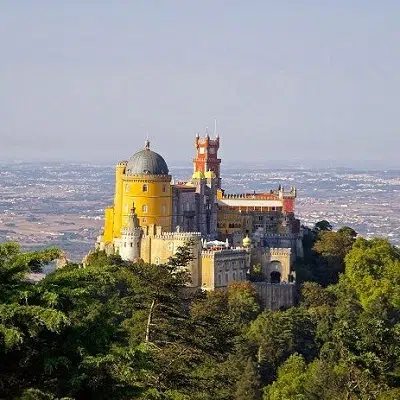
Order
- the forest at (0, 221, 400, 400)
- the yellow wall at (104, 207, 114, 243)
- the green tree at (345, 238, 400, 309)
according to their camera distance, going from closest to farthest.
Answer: the forest at (0, 221, 400, 400) → the green tree at (345, 238, 400, 309) → the yellow wall at (104, 207, 114, 243)

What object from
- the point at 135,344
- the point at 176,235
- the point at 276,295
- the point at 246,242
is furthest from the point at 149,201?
the point at 135,344

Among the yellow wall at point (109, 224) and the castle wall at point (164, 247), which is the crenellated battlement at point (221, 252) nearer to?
the castle wall at point (164, 247)

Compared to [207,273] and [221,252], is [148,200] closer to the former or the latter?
[221,252]

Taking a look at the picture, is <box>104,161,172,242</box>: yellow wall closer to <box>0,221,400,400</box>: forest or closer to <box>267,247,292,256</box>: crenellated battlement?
<box>267,247,292,256</box>: crenellated battlement

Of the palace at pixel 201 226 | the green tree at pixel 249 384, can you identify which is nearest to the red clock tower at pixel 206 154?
the palace at pixel 201 226

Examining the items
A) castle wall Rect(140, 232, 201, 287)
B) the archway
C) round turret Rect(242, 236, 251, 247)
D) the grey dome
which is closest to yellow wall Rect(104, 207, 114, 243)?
the grey dome

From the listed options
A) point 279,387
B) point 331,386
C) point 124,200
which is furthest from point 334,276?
point 331,386
